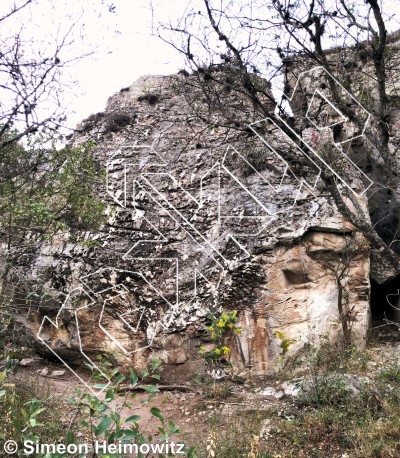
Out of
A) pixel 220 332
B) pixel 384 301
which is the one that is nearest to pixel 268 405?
pixel 220 332

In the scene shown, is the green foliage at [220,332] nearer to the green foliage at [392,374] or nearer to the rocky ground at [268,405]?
the rocky ground at [268,405]

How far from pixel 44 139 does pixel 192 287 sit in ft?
8.59

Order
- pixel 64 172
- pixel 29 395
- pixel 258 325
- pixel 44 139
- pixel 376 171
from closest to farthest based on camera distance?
pixel 29 395
pixel 44 139
pixel 64 172
pixel 258 325
pixel 376 171

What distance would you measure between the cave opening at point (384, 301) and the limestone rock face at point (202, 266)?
1206 millimetres

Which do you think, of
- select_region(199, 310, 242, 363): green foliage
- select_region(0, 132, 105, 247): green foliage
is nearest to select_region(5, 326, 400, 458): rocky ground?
select_region(199, 310, 242, 363): green foliage

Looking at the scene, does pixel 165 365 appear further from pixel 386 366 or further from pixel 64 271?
pixel 386 366

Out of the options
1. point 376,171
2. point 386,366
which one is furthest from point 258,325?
point 376,171

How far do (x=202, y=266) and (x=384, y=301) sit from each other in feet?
10.0

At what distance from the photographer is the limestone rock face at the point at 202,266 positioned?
17.8 feet

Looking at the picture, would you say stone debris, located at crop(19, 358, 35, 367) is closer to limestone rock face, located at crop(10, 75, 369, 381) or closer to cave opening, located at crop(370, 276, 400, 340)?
limestone rock face, located at crop(10, 75, 369, 381)

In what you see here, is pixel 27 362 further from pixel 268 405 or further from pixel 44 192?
pixel 268 405

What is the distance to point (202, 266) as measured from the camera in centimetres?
594

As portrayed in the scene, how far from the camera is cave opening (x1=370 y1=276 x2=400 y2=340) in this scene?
6.51 meters

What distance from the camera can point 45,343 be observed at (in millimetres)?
6094
